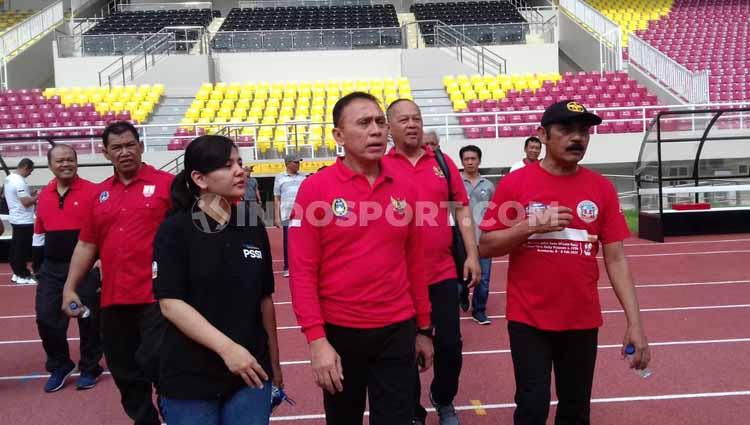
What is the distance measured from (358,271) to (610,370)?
Result: 3585 mm

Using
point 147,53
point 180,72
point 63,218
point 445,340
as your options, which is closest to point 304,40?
point 180,72

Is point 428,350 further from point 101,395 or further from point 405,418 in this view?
point 101,395

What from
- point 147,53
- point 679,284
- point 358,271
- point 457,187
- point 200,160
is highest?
point 147,53

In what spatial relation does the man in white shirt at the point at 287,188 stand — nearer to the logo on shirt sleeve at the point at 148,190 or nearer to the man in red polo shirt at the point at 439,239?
the man in red polo shirt at the point at 439,239

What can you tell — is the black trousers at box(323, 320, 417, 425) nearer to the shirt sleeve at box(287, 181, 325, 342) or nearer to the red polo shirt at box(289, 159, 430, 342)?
the red polo shirt at box(289, 159, 430, 342)

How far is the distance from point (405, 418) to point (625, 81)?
869 inches

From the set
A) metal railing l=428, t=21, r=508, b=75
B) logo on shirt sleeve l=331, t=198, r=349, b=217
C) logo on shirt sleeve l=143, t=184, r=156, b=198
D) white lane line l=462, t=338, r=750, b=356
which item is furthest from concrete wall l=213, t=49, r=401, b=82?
logo on shirt sleeve l=331, t=198, r=349, b=217

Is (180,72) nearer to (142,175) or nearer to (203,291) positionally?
(142,175)

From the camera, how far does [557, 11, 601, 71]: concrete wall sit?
2733 cm

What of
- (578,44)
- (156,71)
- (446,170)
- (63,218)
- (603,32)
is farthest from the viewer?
(578,44)

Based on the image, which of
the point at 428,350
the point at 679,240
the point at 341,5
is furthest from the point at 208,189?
the point at 341,5

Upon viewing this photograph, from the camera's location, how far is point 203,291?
8.93 feet

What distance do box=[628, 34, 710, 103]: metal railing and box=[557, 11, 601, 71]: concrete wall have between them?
2720 millimetres

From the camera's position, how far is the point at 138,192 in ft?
13.6
